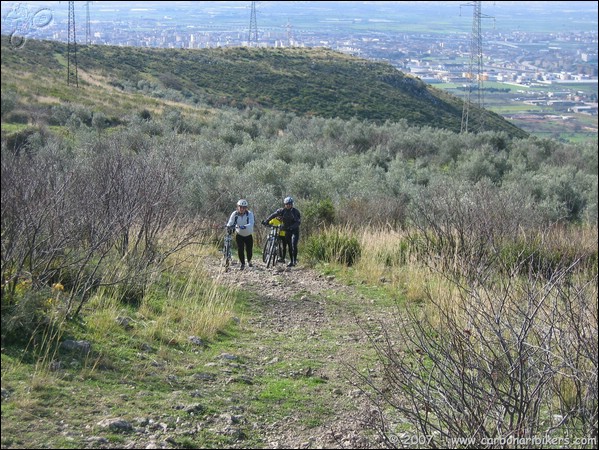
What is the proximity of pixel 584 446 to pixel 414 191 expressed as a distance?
1500cm

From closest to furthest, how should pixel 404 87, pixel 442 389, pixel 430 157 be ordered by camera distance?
pixel 442 389 < pixel 430 157 < pixel 404 87

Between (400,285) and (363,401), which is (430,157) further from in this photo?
(363,401)

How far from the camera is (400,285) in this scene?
1074 centimetres

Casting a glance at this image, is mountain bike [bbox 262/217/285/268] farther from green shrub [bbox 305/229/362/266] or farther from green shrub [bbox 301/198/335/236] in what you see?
green shrub [bbox 301/198/335/236]

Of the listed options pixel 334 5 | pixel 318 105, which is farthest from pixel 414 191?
pixel 334 5

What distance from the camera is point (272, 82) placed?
60.0m

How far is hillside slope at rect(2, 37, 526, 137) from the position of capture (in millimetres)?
48812

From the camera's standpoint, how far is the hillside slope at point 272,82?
48.8 meters

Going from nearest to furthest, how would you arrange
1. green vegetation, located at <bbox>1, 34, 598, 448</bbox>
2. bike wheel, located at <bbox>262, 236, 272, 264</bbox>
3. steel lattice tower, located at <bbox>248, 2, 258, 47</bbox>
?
green vegetation, located at <bbox>1, 34, 598, 448</bbox>
bike wheel, located at <bbox>262, 236, 272, 264</bbox>
steel lattice tower, located at <bbox>248, 2, 258, 47</bbox>

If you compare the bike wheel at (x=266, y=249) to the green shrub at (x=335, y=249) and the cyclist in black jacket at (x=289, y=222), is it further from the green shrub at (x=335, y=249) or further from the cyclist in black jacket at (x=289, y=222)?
the green shrub at (x=335, y=249)

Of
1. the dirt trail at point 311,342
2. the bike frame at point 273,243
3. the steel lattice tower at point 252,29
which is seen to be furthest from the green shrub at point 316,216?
the steel lattice tower at point 252,29

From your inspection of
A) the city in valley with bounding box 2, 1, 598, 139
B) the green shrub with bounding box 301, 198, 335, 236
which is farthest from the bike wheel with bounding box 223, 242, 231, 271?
the city in valley with bounding box 2, 1, 598, 139

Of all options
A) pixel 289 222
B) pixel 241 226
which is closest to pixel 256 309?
pixel 241 226

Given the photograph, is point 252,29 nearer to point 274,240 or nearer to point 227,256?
point 274,240
